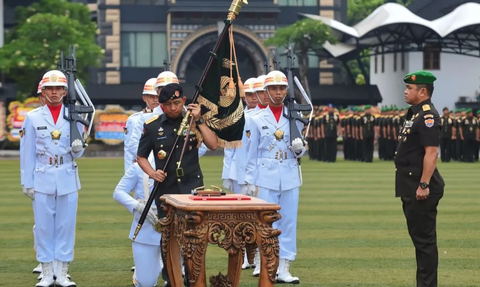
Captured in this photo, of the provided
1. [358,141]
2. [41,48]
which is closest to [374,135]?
[358,141]

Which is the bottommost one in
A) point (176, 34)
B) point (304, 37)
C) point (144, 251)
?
point (144, 251)

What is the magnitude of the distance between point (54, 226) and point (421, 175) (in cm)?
430

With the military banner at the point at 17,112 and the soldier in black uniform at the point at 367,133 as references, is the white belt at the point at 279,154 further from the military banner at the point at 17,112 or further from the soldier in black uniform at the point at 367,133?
the military banner at the point at 17,112

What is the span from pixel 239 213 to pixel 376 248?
6.43 meters

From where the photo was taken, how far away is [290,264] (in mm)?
13359

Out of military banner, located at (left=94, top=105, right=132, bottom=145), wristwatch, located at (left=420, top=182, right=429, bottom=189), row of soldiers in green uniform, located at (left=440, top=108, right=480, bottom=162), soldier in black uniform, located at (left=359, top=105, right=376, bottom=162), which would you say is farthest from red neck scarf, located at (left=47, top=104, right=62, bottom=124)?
military banner, located at (left=94, top=105, right=132, bottom=145)

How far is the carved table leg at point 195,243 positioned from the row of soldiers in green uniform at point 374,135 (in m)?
31.7

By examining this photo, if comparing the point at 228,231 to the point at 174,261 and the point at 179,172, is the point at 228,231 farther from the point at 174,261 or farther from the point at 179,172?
the point at 179,172

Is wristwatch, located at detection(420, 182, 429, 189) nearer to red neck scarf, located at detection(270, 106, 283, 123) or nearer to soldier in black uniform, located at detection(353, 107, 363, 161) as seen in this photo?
red neck scarf, located at detection(270, 106, 283, 123)

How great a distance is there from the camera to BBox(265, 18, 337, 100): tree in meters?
59.5

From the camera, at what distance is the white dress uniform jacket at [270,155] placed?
12578 mm

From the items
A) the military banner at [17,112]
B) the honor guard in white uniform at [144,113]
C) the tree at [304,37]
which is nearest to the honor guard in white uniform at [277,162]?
the honor guard in white uniform at [144,113]

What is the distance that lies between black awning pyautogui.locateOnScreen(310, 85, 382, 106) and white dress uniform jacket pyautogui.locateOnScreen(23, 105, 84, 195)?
5340 cm

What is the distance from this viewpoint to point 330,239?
15.7m
